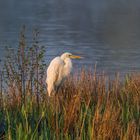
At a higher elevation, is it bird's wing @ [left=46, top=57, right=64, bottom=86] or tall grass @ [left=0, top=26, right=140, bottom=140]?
bird's wing @ [left=46, top=57, right=64, bottom=86]

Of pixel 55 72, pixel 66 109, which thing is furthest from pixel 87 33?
pixel 66 109

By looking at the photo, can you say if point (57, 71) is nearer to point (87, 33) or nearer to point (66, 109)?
point (66, 109)

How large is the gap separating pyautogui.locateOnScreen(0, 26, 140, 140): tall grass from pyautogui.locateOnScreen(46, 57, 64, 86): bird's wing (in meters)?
0.18

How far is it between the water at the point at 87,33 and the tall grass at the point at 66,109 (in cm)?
685

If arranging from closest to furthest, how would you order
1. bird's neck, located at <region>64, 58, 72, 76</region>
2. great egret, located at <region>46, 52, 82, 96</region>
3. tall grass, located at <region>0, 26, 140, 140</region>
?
tall grass, located at <region>0, 26, 140, 140</region> < great egret, located at <region>46, 52, 82, 96</region> < bird's neck, located at <region>64, 58, 72, 76</region>

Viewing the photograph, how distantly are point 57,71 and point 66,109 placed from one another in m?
2.37

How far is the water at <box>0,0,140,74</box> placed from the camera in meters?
14.7

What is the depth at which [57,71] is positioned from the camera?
6.92 metres

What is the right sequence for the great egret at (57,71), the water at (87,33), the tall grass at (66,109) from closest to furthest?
the tall grass at (66,109), the great egret at (57,71), the water at (87,33)

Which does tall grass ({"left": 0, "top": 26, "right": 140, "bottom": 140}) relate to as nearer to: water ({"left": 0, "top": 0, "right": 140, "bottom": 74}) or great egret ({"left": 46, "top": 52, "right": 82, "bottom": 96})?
great egret ({"left": 46, "top": 52, "right": 82, "bottom": 96})

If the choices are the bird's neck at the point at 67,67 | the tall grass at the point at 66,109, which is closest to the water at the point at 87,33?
the bird's neck at the point at 67,67

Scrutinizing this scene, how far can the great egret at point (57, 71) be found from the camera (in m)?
6.83

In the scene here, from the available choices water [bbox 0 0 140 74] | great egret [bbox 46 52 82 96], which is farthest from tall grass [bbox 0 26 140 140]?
water [bbox 0 0 140 74]

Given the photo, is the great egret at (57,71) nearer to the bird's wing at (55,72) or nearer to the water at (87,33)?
the bird's wing at (55,72)
